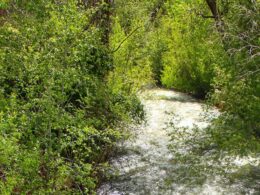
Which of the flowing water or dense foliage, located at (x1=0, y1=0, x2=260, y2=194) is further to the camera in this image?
the flowing water

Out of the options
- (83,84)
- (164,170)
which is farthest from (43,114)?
(164,170)

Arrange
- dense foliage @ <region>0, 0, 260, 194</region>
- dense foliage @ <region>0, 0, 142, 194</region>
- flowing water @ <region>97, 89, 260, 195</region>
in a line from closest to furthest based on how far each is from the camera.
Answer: dense foliage @ <region>0, 0, 142, 194</region>
dense foliage @ <region>0, 0, 260, 194</region>
flowing water @ <region>97, 89, 260, 195</region>

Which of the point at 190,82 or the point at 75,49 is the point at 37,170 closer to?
the point at 75,49

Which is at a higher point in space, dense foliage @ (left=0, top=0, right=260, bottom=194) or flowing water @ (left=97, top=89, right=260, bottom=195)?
dense foliage @ (left=0, top=0, right=260, bottom=194)

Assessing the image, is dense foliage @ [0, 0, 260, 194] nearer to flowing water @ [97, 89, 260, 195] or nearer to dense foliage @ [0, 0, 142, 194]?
dense foliage @ [0, 0, 142, 194]

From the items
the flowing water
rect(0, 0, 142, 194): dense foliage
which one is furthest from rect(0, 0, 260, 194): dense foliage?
the flowing water

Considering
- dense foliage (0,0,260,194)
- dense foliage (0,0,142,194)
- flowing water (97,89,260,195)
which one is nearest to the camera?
dense foliage (0,0,142,194)

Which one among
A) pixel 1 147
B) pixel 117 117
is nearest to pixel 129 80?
pixel 117 117

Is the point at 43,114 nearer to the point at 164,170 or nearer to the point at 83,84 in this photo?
the point at 83,84

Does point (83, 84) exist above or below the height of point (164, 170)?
above

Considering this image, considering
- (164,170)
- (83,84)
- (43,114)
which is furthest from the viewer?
(164,170)

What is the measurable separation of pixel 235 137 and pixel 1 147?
5.83 meters

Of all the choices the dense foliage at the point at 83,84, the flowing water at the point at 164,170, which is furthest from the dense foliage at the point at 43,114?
the flowing water at the point at 164,170

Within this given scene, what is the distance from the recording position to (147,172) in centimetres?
1156
